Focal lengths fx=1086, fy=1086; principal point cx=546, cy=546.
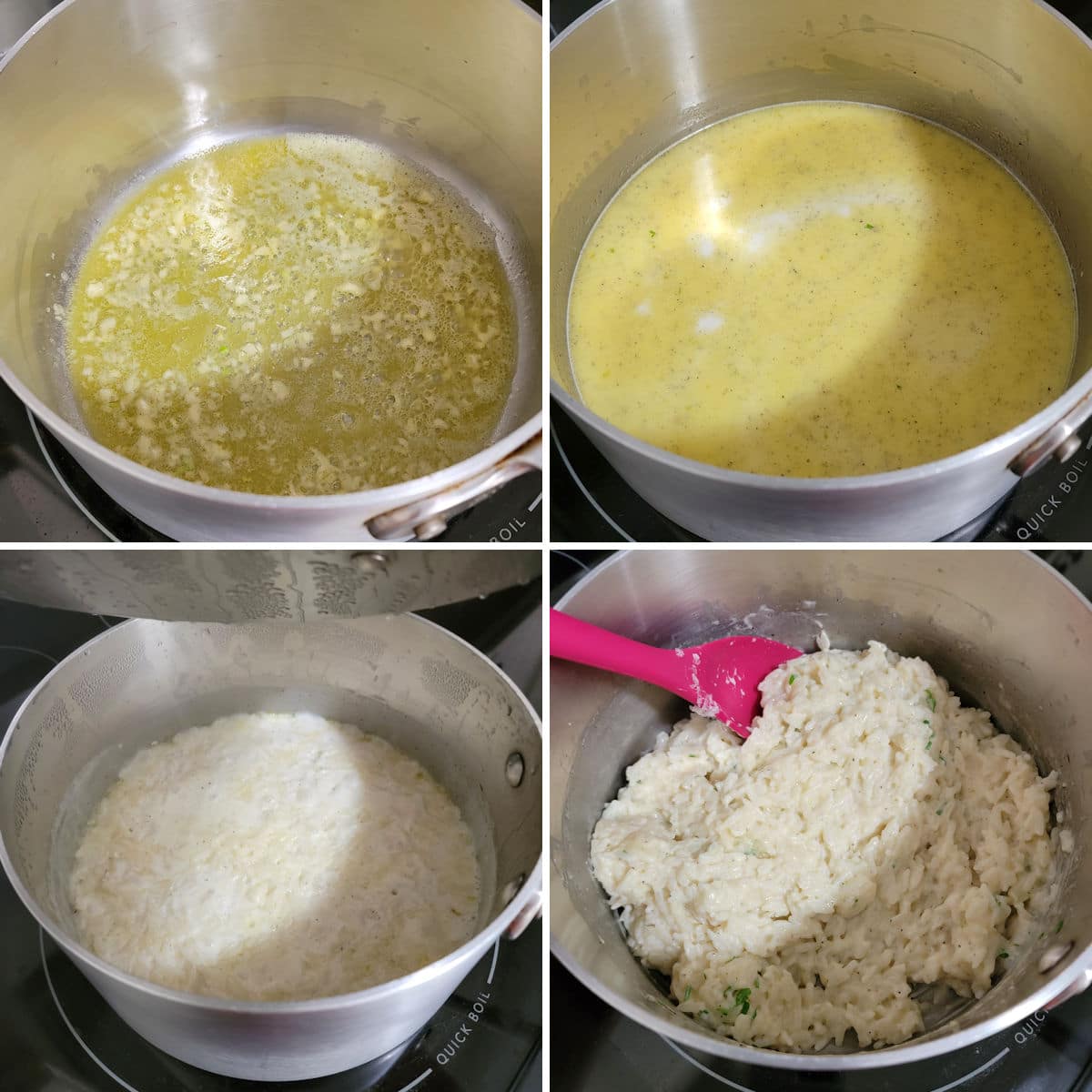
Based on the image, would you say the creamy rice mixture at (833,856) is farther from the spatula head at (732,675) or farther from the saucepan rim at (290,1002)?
the saucepan rim at (290,1002)

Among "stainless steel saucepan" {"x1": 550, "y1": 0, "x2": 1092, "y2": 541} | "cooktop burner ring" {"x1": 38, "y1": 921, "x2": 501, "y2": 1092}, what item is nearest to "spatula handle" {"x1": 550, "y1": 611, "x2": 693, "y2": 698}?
"stainless steel saucepan" {"x1": 550, "y1": 0, "x2": 1092, "y2": 541}

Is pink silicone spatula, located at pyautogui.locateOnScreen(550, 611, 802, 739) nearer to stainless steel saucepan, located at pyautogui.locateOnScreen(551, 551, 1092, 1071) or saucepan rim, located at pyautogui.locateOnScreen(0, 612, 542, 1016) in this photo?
stainless steel saucepan, located at pyautogui.locateOnScreen(551, 551, 1092, 1071)

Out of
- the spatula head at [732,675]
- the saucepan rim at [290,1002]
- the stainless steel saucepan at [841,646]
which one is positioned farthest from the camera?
the spatula head at [732,675]

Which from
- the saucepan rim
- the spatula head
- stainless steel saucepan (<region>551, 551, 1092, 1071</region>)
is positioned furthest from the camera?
the spatula head

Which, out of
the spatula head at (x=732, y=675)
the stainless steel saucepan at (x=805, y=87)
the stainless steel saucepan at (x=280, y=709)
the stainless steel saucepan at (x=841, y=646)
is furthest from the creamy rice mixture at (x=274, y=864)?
the stainless steel saucepan at (x=805, y=87)

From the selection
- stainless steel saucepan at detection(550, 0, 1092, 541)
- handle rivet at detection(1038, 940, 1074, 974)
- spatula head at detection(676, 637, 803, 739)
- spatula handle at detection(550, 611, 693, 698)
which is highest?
stainless steel saucepan at detection(550, 0, 1092, 541)

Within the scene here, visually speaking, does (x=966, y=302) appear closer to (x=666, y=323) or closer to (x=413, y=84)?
(x=666, y=323)
